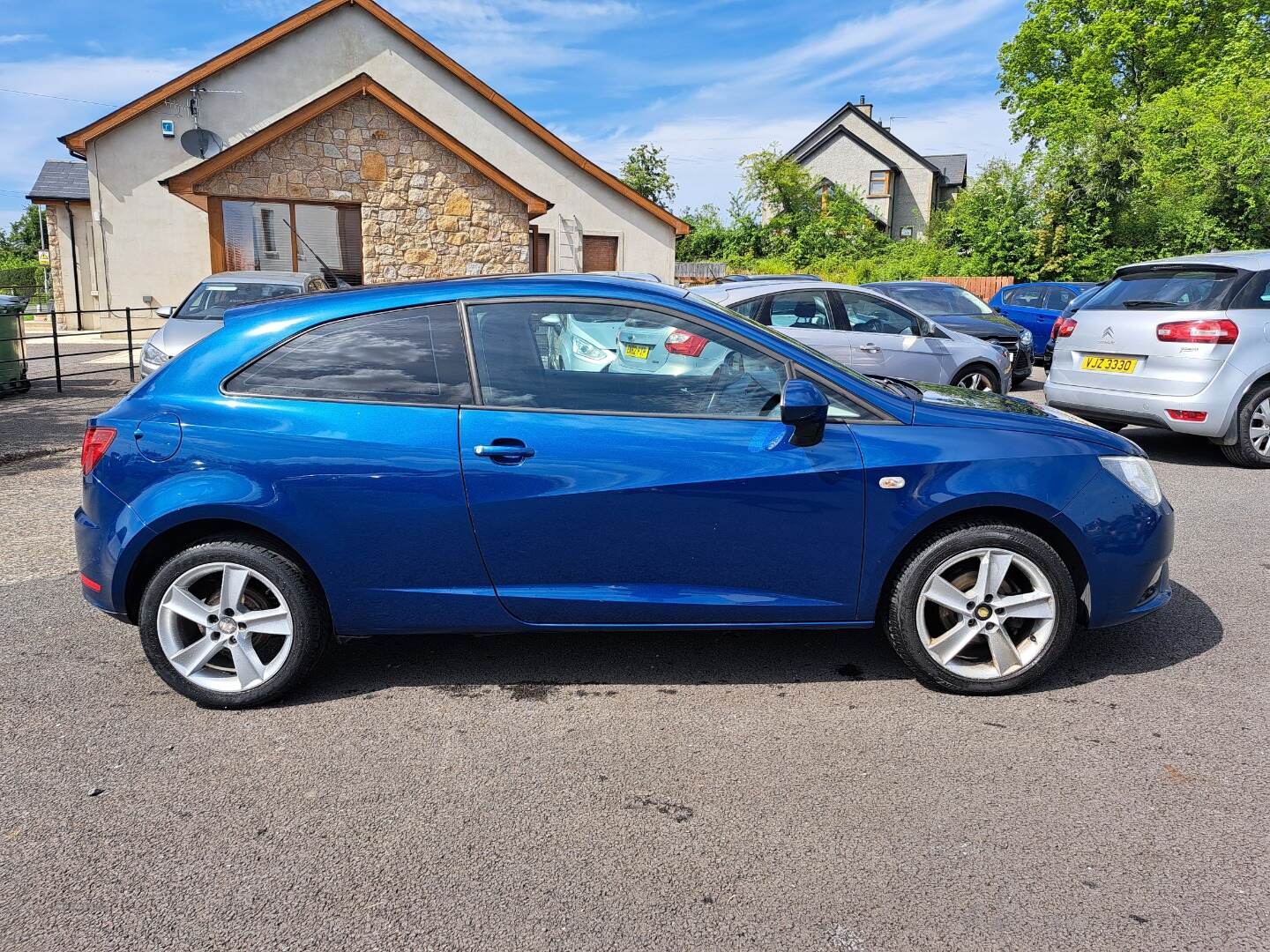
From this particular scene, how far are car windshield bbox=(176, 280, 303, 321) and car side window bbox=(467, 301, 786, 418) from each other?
9477 millimetres

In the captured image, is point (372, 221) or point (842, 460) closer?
point (842, 460)

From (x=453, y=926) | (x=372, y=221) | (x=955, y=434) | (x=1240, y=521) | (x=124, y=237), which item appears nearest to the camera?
(x=453, y=926)

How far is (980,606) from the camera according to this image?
3.78 meters

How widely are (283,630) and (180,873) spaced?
1.12m

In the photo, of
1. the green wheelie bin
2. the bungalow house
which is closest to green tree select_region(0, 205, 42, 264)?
the bungalow house

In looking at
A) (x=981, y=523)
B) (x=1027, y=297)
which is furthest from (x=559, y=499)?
(x=1027, y=297)

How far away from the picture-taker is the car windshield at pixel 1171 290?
7863 millimetres

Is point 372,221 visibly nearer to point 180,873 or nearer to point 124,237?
point 124,237

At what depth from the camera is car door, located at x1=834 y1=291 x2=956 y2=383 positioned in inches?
406

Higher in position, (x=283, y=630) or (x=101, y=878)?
(x=283, y=630)

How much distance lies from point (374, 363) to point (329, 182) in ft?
52.5

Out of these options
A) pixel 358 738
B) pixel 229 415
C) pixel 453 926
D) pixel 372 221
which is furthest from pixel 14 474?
pixel 372 221

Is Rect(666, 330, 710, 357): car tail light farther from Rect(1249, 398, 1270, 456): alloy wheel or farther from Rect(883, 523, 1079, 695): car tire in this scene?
Rect(1249, 398, 1270, 456): alloy wheel

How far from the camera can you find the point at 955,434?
3.80 meters
